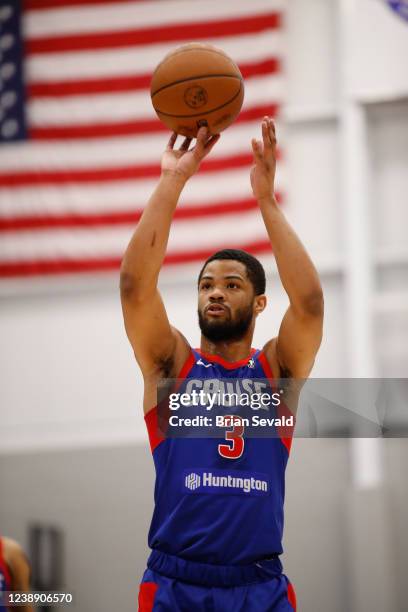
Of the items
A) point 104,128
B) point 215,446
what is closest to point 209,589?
point 215,446

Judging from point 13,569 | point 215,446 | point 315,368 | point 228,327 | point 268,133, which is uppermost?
point 315,368

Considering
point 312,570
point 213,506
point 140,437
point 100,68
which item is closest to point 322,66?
point 100,68

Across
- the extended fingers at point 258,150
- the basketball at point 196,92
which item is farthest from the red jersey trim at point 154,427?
the basketball at point 196,92

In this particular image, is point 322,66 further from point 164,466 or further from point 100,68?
point 164,466

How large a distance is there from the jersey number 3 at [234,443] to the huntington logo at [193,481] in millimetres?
133

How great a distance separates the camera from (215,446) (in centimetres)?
330

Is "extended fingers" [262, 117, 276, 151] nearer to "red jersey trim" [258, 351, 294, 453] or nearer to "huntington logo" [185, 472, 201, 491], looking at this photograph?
"red jersey trim" [258, 351, 294, 453]

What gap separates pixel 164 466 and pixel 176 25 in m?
6.38

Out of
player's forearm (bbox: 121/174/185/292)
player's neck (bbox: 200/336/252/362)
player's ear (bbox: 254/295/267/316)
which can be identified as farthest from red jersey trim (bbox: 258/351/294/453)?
player's forearm (bbox: 121/174/185/292)

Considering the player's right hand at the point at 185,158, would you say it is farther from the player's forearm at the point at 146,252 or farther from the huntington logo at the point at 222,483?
the huntington logo at the point at 222,483

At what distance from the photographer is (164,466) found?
333cm

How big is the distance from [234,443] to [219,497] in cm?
22

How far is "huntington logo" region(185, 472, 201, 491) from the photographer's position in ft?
10.6

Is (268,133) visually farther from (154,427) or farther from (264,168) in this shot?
(154,427)
